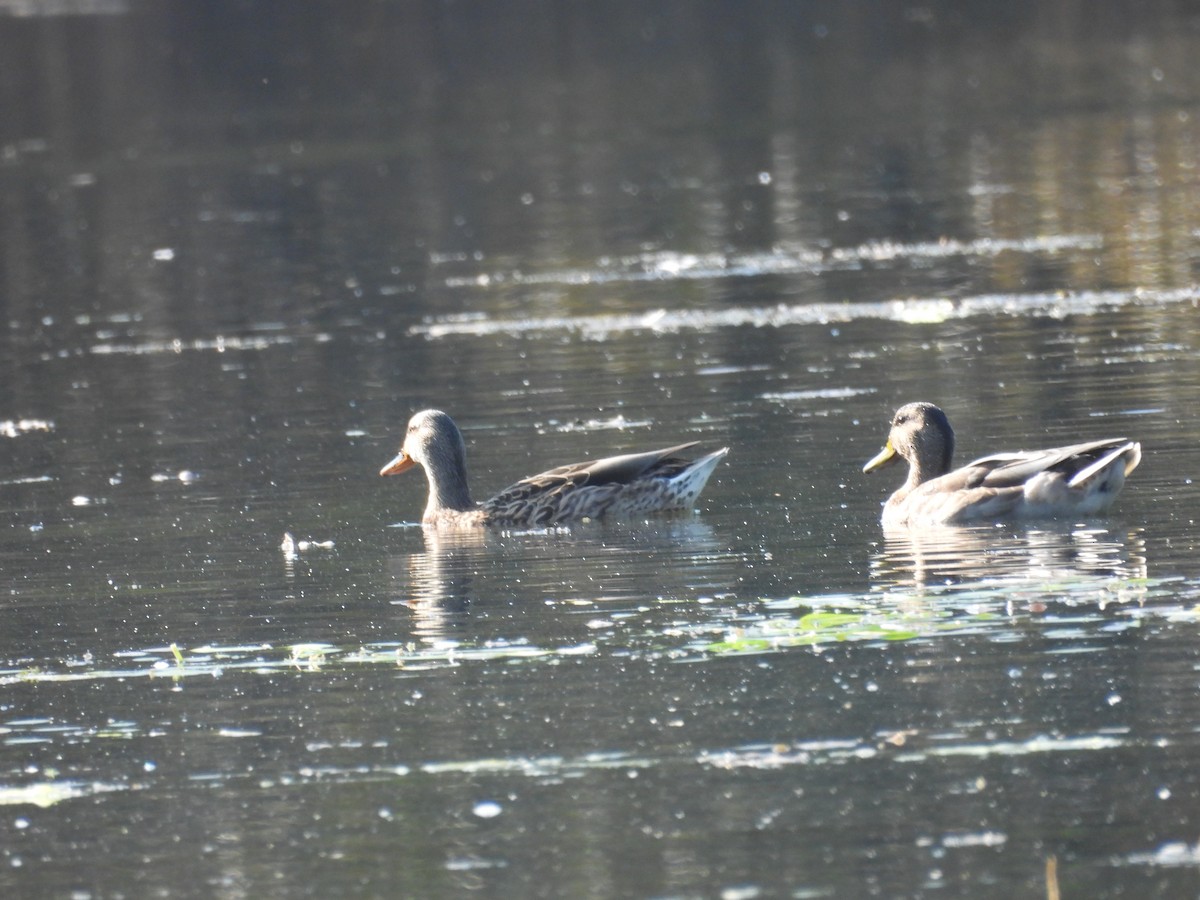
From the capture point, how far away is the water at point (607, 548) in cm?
813

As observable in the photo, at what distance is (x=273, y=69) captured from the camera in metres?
71.2

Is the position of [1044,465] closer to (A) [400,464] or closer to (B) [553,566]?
(B) [553,566]

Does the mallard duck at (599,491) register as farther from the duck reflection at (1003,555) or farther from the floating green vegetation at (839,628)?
the floating green vegetation at (839,628)

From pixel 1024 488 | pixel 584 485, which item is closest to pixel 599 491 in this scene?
pixel 584 485

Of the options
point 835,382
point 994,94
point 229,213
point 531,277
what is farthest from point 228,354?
point 994,94

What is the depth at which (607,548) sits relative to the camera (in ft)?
44.4

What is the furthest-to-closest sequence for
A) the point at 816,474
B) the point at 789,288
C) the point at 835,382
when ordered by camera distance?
the point at 789,288
the point at 835,382
the point at 816,474

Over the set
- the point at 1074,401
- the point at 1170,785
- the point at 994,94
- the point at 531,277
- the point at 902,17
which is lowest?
the point at 1170,785

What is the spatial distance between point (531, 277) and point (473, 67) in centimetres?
3922

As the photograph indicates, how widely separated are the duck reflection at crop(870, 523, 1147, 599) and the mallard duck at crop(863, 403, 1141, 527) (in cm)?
14

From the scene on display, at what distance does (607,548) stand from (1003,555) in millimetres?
2427

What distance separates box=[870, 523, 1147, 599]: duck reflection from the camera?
450 inches

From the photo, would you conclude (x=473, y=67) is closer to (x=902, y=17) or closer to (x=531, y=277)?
(x=902, y=17)

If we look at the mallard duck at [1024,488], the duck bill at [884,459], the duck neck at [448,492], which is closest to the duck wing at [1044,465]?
the mallard duck at [1024,488]
